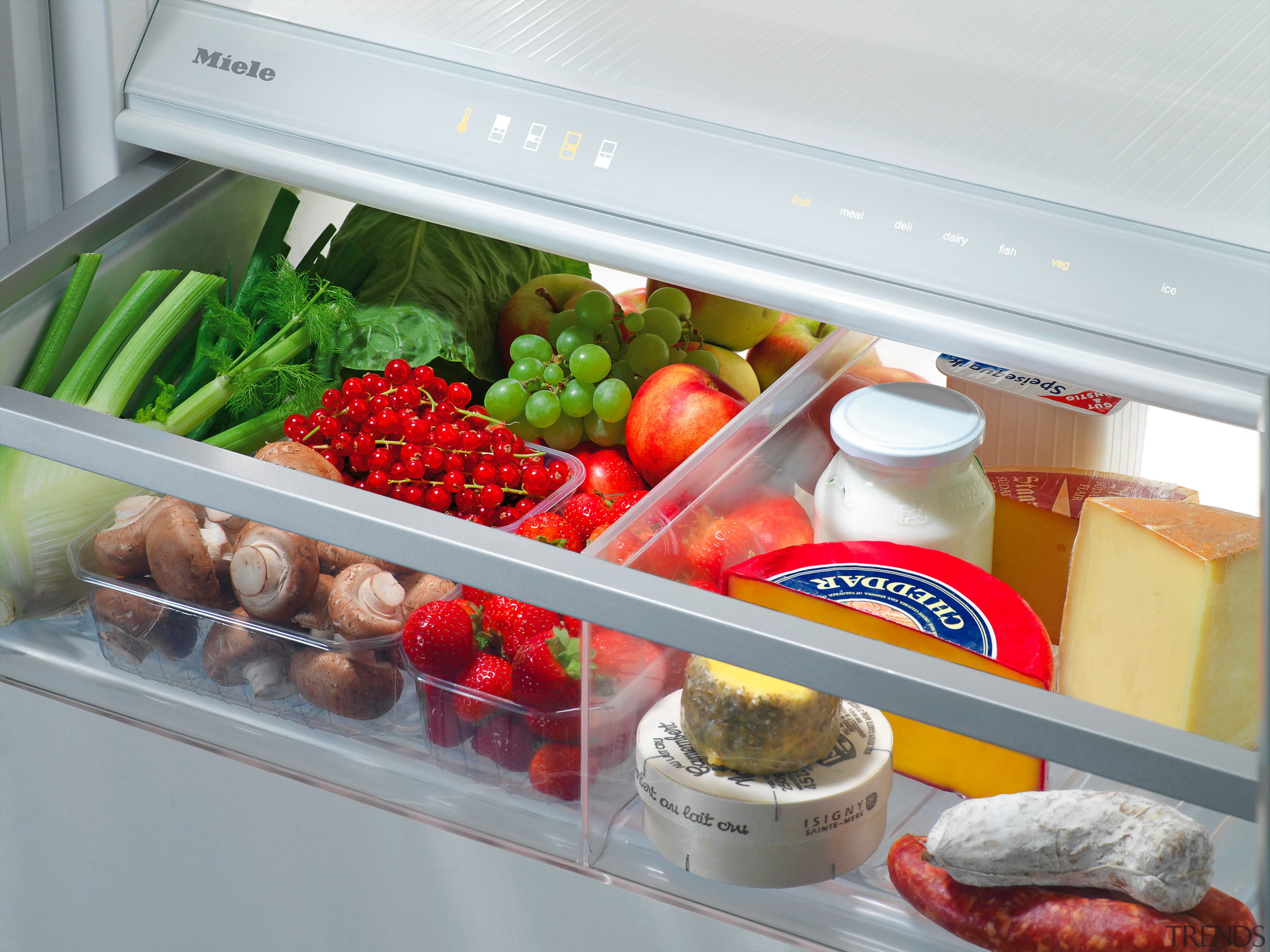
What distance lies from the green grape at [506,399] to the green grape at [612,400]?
7 centimetres

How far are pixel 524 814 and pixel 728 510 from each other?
28cm

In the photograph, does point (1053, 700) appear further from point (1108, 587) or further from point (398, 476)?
point (398, 476)

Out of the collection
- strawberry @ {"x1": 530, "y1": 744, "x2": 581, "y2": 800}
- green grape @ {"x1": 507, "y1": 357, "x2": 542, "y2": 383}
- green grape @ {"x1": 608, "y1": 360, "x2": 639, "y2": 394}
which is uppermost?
green grape @ {"x1": 507, "y1": 357, "x2": 542, "y2": 383}

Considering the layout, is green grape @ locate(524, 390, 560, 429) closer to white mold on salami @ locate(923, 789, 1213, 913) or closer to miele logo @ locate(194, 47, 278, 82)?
miele logo @ locate(194, 47, 278, 82)

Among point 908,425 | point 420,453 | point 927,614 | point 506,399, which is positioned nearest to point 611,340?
point 506,399

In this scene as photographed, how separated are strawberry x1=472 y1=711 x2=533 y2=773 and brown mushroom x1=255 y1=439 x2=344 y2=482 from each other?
9.6 inches

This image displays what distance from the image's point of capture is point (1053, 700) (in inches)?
23.6

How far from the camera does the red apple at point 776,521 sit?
932 mm

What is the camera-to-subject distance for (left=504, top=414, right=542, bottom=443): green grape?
113cm

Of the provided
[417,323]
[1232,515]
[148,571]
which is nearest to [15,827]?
[148,571]

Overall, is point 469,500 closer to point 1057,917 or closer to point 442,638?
point 442,638

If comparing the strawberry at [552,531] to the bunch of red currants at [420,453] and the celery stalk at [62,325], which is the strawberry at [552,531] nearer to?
the bunch of red currants at [420,453]

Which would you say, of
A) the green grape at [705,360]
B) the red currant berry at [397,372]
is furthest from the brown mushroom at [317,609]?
the green grape at [705,360]

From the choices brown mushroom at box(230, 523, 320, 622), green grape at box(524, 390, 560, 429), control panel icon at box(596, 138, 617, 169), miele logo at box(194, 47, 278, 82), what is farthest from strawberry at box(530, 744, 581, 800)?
miele logo at box(194, 47, 278, 82)
